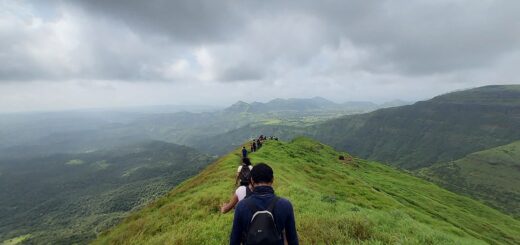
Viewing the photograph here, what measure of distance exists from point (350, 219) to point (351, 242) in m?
2.82

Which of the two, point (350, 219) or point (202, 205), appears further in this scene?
point (202, 205)

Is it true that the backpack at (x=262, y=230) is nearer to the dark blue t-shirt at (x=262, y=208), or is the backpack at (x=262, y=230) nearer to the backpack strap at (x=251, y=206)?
the backpack strap at (x=251, y=206)

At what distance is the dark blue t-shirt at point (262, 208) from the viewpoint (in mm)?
6645

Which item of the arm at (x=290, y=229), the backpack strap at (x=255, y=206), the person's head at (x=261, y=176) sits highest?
the person's head at (x=261, y=176)

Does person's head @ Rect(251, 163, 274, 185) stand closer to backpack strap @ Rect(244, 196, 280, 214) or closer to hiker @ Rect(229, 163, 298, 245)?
hiker @ Rect(229, 163, 298, 245)

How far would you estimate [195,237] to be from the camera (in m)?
13.9

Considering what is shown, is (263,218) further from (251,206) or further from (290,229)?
(290,229)

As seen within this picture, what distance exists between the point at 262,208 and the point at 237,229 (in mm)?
818

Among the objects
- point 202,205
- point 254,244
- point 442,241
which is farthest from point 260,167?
point 202,205

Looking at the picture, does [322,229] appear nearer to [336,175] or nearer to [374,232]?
[374,232]

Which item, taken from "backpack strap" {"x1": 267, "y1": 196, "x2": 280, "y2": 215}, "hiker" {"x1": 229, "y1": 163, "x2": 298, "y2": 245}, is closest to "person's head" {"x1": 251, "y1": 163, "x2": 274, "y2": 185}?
"hiker" {"x1": 229, "y1": 163, "x2": 298, "y2": 245}

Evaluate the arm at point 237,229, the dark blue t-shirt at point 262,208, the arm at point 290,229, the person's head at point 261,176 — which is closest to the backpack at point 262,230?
the dark blue t-shirt at point 262,208

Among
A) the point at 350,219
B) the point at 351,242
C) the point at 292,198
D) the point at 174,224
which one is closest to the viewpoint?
the point at 351,242

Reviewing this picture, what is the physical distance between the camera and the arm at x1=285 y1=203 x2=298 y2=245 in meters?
6.87
